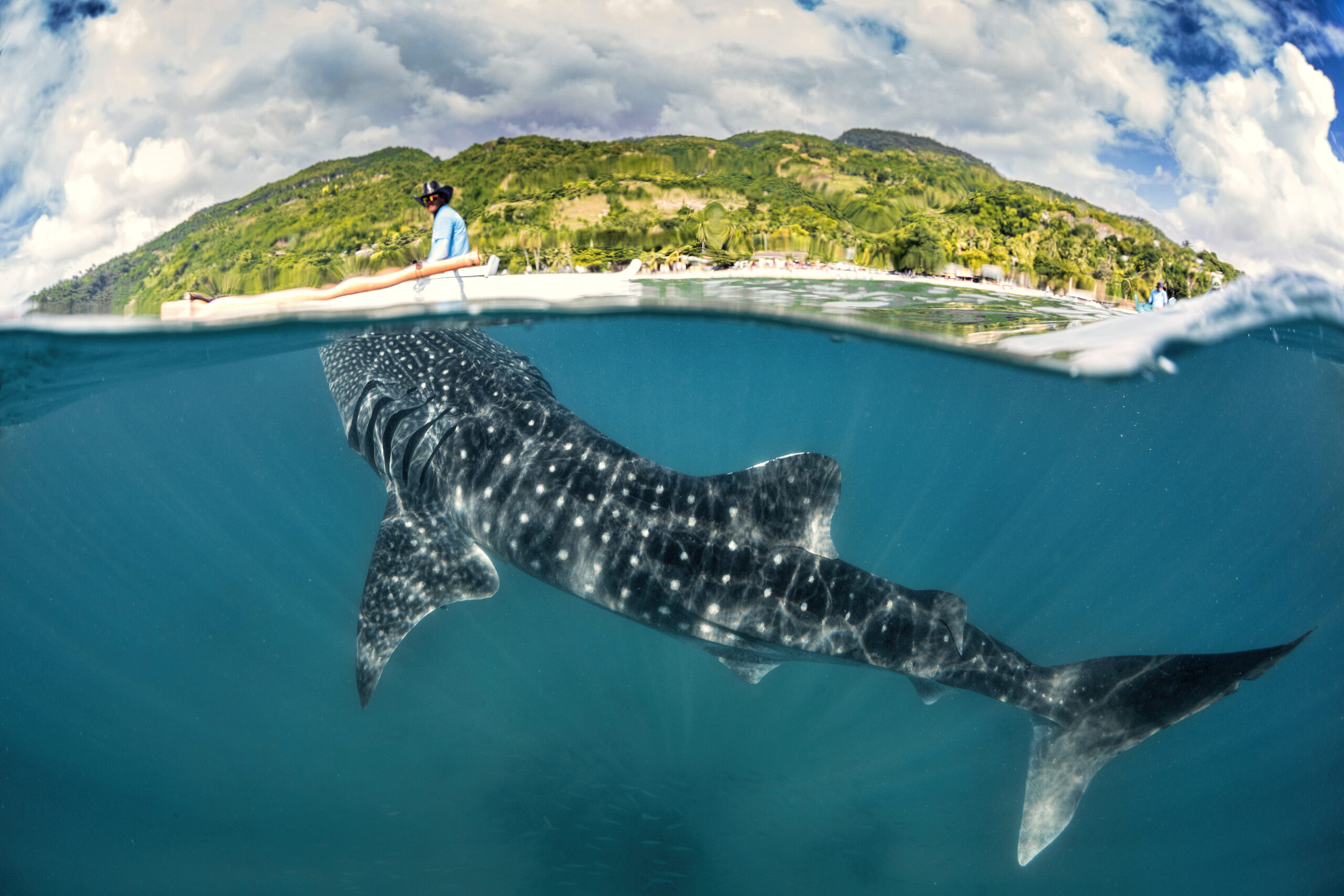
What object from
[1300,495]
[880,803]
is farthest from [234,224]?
[1300,495]

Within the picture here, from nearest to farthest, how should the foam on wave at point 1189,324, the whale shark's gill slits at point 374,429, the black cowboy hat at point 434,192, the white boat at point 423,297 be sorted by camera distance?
the black cowboy hat at point 434,192 < the whale shark's gill slits at point 374,429 < the white boat at point 423,297 < the foam on wave at point 1189,324

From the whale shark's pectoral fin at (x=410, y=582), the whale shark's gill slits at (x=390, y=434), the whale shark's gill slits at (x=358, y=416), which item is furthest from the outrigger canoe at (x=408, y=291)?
the whale shark's pectoral fin at (x=410, y=582)

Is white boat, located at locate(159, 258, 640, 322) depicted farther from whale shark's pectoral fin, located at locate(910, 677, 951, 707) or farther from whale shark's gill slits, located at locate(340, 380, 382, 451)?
whale shark's pectoral fin, located at locate(910, 677, 951, 707)

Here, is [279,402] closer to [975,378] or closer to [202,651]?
[202,651]

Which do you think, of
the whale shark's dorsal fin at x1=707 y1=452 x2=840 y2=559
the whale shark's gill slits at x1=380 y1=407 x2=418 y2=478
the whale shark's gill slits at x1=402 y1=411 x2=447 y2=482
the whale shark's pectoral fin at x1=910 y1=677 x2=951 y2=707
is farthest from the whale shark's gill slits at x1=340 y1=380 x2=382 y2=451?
the whale shark's pectoral fin at x1=910 y1=677 x2=951 y2=707

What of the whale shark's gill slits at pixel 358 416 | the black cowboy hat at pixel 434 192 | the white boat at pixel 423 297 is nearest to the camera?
the black cowboy hat at pixel 434 192

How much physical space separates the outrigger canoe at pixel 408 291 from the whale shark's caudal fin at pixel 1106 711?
19.2 ft

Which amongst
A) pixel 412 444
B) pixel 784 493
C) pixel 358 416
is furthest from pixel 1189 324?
pixel 358 416

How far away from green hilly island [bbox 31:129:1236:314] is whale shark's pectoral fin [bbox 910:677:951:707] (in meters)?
4.40

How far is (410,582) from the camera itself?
16.5ft

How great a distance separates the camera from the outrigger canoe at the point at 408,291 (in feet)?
20.3

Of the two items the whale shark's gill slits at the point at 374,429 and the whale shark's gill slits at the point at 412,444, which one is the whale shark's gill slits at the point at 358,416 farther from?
the whale shark's gill slits at the point at 412,444

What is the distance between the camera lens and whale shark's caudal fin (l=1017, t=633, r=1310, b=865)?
12.5 ft

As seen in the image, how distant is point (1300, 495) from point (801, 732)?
48.1ft
